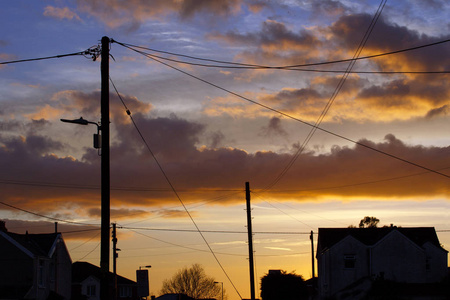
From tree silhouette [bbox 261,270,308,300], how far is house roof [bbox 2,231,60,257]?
1802 cm

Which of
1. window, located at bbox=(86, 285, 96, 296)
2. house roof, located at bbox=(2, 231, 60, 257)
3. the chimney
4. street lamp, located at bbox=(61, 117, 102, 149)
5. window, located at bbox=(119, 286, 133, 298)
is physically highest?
street lamp, located at bbox=(61, 117, 102, 149)

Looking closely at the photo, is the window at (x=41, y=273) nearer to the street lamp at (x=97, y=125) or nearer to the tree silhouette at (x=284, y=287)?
the tree silhouette at (x=284, y=287)

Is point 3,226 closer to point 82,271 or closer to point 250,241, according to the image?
point 250,241

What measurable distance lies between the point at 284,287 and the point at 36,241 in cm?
2091

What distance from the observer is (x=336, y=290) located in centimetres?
5688

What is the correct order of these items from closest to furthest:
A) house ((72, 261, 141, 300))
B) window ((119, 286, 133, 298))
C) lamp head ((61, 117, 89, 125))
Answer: lamp head ((61, 117, 89, 125)) → house ((72, 261, 141, 300)) → window ((119, 286, 133, 298))

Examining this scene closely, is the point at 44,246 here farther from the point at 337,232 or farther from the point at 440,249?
the point at 440,249

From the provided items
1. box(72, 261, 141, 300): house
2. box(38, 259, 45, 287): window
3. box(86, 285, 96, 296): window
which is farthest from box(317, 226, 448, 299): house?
box(86, 285, 96, 296): window

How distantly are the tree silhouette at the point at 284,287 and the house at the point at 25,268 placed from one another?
16842mm

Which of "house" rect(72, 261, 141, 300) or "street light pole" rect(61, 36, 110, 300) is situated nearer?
"street light pole" rect(61, 36, 110, 300)

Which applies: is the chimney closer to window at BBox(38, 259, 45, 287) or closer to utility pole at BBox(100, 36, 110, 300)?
window at BBox(38, 259, 45, 287)

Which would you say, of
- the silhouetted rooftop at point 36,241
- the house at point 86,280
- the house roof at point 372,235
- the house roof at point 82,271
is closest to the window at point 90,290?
the house at point 86,280

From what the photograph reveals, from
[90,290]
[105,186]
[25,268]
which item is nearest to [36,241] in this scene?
[25,268]

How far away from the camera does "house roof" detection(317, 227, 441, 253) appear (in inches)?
2327
